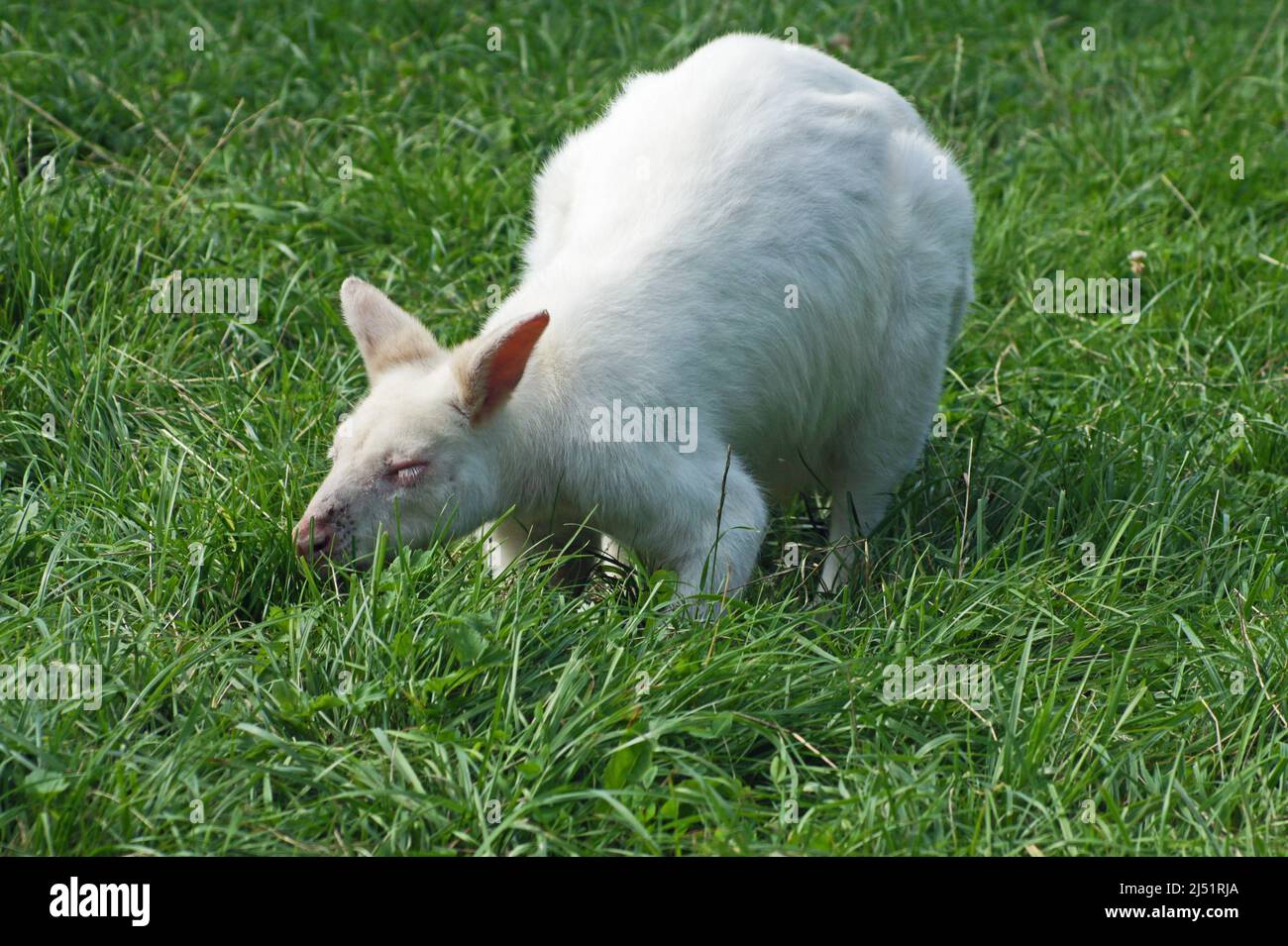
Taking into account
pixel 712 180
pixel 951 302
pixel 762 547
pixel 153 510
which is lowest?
pixel 762 547

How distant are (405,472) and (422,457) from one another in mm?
65

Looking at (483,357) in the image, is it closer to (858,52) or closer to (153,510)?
(153,510)

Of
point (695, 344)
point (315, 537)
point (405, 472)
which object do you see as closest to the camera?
point (315, 537)

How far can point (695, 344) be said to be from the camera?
4832 millimetres

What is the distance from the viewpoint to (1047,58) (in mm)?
8898

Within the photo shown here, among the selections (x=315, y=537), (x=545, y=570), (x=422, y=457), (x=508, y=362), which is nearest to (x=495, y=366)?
(x=508, y=362)

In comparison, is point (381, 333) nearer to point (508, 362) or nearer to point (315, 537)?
point (508, 362)

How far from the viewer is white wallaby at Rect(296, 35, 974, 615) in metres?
4.61

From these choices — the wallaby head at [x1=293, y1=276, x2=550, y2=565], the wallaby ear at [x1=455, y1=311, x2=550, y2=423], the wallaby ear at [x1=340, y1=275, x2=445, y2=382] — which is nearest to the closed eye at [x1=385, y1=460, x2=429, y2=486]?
the wallaby head at [x1=293, y1=276, x2=550, y2=565]

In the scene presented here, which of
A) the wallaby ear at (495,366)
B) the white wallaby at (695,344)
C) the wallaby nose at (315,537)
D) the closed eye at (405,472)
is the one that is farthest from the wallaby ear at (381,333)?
the wallaby nose at (315,537)

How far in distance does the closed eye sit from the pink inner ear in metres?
0.22

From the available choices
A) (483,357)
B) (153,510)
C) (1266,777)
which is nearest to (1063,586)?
(1266,777)
